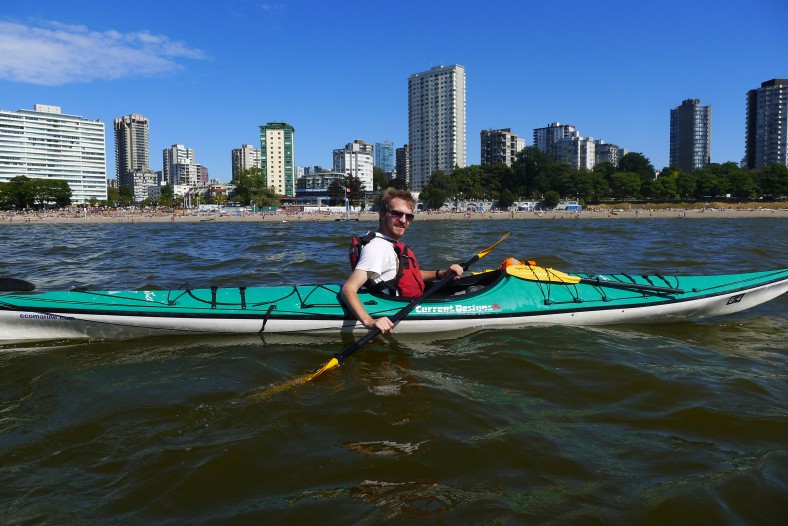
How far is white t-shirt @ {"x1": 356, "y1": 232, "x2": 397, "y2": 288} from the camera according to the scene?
481 centimetres

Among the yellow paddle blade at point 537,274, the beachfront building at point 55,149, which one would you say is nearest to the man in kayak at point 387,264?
the yellow paddle blade at point 537,274

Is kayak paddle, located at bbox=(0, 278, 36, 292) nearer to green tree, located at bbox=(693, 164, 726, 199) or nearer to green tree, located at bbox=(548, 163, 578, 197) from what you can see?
green tree, located at bbox=(548, 163, 578, 197)

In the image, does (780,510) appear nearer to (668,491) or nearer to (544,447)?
(668,491)

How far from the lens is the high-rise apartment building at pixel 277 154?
477 ft

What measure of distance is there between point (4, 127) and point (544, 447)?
142347 millimetres

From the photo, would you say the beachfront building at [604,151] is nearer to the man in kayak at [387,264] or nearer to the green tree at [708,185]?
the green tree at [708,185]

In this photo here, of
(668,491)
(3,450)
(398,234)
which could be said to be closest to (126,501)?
(3,450)

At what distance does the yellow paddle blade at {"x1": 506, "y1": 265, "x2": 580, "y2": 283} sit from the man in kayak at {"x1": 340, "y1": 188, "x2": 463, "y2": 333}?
0.72 meters

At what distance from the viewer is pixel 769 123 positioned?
123 metres

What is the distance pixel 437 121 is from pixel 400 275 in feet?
477

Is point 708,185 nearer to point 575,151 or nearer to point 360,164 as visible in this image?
point 575,151

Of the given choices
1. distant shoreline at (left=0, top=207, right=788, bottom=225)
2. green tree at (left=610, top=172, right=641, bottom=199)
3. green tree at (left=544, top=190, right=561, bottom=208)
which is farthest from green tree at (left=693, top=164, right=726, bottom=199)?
green tree at (left=544, top=190, right=561, bottom=208)

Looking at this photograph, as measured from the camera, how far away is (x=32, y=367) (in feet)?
15.4

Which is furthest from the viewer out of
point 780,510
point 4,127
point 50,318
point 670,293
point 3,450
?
point 4,127
